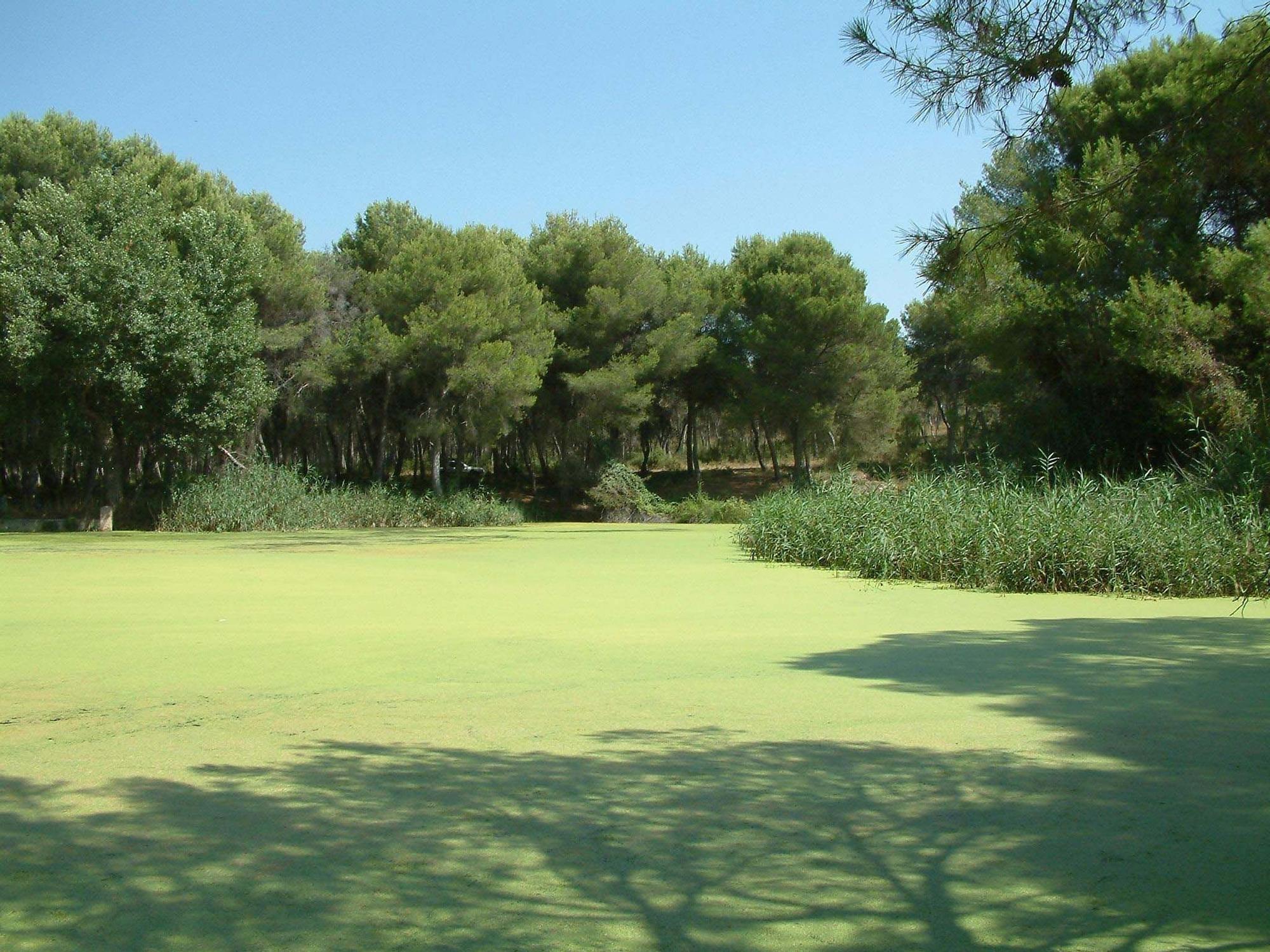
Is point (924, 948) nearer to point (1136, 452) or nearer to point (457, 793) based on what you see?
point (457, 793)

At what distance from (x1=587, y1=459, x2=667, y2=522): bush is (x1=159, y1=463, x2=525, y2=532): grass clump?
2.13m

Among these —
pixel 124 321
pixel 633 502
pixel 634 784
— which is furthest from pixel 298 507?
pixel 634 784

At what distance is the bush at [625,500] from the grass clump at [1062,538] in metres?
12.1

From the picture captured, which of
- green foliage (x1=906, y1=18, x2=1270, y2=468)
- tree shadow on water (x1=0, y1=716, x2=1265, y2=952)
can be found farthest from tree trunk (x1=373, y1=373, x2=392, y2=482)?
tree shadow on water (x1=0, y1=716, x2=1265, y2=952)

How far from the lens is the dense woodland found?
13.0m

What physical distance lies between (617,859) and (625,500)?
20.5 meters

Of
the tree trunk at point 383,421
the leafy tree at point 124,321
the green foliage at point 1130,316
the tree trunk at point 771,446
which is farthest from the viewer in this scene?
the tree trunk at point 771,446

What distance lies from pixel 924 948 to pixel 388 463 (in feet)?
89.9

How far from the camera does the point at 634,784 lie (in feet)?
Answer: 9.77

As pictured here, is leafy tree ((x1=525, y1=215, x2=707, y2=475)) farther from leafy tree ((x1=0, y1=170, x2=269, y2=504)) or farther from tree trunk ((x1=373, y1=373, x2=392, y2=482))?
leafy tree ((x1=0, y1=170, x2=269, y2=504))

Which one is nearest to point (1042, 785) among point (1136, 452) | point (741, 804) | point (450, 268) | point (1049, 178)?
point (741, 804)

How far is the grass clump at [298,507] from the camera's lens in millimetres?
17906

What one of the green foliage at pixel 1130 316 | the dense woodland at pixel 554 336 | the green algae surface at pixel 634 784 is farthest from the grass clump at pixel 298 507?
the green algae surface at pixel 634 784

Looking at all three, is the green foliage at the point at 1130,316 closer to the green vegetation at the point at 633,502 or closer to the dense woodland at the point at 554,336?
the dense woodland at the point at 554,336
